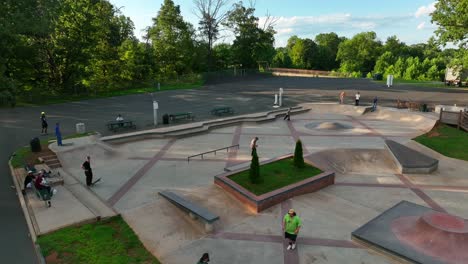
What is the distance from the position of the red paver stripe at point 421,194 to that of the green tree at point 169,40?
44.0 m

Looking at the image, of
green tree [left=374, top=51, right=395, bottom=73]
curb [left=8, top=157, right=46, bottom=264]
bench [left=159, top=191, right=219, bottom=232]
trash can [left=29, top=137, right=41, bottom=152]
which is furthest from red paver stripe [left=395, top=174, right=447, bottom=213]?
green tree [left=374, top=51, right=395, bottom=73]

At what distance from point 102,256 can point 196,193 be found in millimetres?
4898

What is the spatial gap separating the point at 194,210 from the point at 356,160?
1076 cm

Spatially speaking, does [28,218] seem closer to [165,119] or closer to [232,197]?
[232,197]

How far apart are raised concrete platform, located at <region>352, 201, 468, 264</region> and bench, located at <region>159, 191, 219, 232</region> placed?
4675 millimetres

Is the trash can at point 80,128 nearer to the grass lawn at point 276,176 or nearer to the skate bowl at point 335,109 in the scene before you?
the grass lawn at point 276,176

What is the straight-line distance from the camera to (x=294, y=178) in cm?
1345

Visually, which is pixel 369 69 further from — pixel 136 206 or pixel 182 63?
Answer: pixel 136 206

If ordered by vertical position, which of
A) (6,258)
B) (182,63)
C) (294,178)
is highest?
(182,63)

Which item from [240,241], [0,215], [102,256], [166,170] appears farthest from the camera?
[166,170]

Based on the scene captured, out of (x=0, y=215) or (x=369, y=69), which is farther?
(x=369, y=69)

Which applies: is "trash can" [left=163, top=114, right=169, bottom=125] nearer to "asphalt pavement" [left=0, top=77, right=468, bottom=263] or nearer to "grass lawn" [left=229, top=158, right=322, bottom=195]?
"asphalt pavement" [left=0, top=77, right=468, bottom=263]

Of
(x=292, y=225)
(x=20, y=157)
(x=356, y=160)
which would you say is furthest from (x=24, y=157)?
(x=356, y=160)

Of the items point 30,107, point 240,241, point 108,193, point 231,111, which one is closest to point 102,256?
point 240,241
